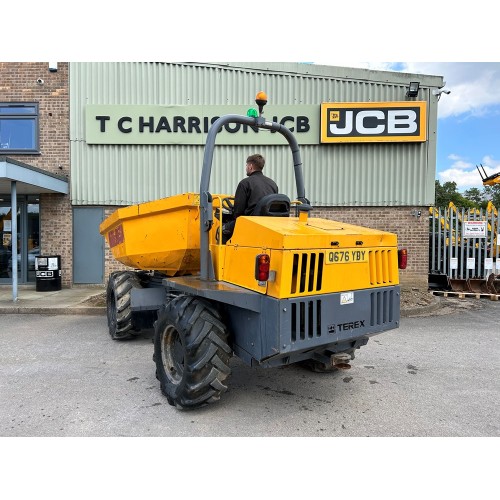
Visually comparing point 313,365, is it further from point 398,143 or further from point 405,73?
point 405,73

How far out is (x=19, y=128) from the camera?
10.8 m

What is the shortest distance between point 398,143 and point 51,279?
32.2 ft

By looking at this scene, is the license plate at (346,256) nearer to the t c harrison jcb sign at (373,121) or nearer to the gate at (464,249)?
the t c harrison jcb sign at (373,121)

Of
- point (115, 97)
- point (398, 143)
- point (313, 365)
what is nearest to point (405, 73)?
point (398, 143)

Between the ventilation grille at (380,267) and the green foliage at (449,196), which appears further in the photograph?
the green foliage at (449,196)

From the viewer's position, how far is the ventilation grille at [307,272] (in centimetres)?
306

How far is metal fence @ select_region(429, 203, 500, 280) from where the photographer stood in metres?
10.5

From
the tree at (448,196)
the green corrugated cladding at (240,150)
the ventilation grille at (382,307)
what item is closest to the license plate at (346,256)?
the ventilation grille at (382,307)

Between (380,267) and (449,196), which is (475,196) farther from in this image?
(380,267)

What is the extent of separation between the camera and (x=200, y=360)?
11.3ft

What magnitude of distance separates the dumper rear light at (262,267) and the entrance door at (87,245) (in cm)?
875

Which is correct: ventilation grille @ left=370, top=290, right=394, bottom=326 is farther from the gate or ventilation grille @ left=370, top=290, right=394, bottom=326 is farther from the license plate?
the gate

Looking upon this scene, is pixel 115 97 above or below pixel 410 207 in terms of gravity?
above

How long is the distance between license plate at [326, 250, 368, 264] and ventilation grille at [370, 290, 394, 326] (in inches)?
14.0
